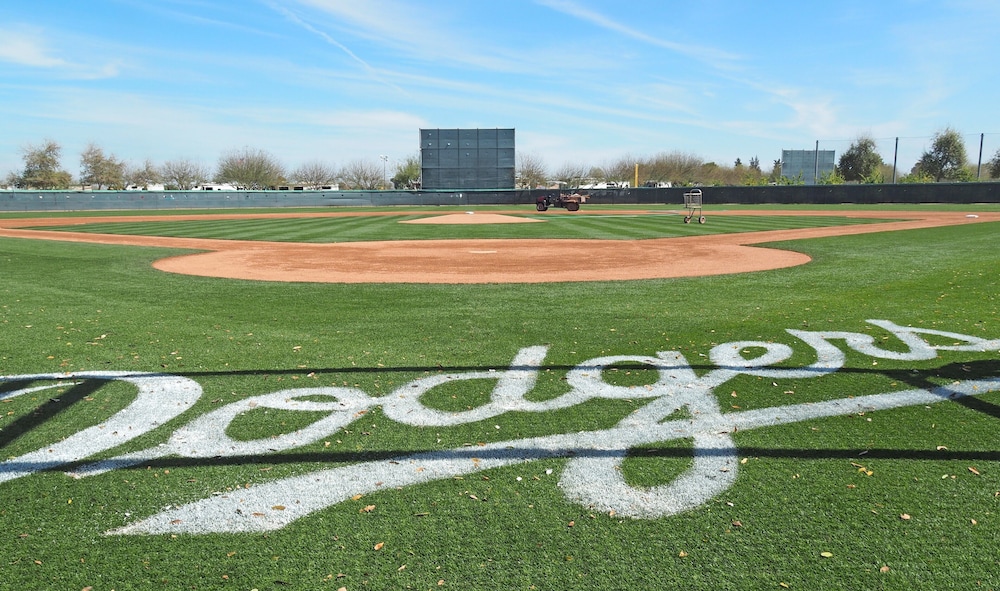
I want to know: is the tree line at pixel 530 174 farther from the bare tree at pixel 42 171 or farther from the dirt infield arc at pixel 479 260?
the dirt infield arc at pixel 479 260

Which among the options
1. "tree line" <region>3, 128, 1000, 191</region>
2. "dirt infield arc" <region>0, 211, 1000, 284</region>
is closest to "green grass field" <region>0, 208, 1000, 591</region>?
"dirt infield arc" <region>0, 211, 1000, 284</region>

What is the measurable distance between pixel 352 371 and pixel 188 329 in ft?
9.35

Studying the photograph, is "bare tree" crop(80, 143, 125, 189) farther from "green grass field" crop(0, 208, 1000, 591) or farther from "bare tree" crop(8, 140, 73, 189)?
"green grass field" crop(0, 208, 1000, 591)

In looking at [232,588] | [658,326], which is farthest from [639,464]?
[658,326]

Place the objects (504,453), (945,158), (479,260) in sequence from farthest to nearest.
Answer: (945,158) < (479,260) < (504,453)

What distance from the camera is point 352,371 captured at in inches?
219

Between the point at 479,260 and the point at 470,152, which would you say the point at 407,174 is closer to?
the point at 470,152

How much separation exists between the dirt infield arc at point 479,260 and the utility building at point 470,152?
63224mm

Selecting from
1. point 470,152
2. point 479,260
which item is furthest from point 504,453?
point 470,152

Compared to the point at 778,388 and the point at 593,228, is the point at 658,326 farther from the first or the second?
the point at 593,228

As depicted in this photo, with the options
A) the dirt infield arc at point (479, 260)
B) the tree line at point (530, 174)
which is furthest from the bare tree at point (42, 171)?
the dirt infield arc at point (479, 260)

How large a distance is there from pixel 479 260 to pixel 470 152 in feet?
231

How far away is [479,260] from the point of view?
1502 cm

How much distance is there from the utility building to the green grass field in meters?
76.8
